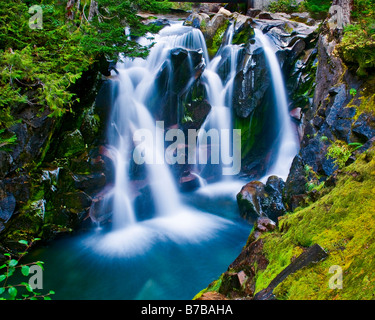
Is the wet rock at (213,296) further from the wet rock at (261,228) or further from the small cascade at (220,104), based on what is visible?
the small cascade at (220,104)

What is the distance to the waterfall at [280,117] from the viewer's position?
438 inches

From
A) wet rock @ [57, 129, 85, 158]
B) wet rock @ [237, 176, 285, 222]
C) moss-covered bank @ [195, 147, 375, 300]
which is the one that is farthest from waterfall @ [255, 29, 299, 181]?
moss-covered bank @ [195, 147, 375, 300]

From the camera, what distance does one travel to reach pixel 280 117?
38.4 feet

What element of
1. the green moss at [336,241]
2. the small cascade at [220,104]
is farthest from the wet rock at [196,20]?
the green moss at [336,241]

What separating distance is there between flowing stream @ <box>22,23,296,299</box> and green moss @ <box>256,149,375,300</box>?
3708 mm

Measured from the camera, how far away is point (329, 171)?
5.51 metres

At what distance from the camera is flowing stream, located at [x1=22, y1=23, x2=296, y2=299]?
6.15m

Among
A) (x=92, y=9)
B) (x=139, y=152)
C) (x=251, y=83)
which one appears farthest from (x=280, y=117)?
(x=92, y=9)

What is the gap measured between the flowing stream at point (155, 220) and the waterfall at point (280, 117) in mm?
46

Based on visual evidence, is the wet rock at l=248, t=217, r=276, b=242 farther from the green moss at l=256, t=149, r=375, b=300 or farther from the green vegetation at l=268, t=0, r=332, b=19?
the green vegetation at l=268, t=0, r=332, b=19

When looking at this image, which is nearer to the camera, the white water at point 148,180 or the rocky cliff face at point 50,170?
the rocky cliff face at point 50,170

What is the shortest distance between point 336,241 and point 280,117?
33.4ft

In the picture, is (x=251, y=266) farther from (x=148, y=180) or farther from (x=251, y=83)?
(x=251, y=83)
